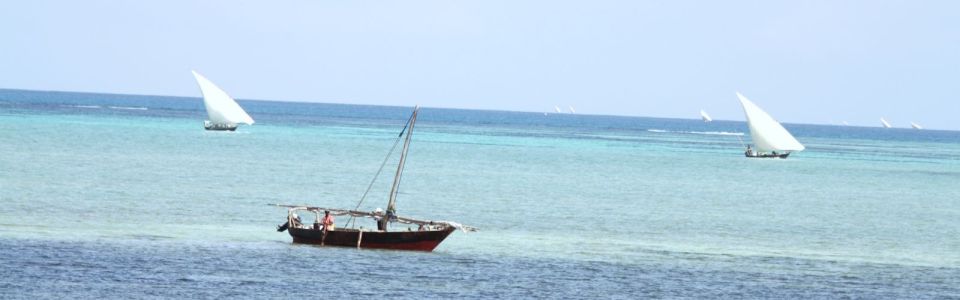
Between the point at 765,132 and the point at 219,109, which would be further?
the point at 219,109

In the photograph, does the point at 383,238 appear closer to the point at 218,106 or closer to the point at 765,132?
the point at 765,132

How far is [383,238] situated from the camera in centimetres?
4466

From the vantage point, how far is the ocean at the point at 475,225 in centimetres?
3797

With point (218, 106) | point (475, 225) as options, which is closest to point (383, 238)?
point (475, 225)

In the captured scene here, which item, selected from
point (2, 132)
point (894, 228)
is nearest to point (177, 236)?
point (894, 228)

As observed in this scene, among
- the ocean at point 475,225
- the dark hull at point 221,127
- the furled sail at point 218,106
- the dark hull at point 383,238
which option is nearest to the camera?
the ocean at point 475,225

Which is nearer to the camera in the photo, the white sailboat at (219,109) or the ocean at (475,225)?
the ocean at (475,225)

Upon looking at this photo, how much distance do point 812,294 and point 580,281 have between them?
571 cm

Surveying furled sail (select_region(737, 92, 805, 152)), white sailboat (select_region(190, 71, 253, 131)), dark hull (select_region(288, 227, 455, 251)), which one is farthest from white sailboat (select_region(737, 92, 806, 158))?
dark hull (select_region(288, 227, 455, 251))

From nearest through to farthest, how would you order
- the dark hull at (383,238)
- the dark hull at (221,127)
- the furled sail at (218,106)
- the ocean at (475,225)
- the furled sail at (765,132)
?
the ocean at (475,225) < the dark hull at (383,238) < the furled sail at (765,132) < the furled sail at (218,106) < the dark hull at (221,127)

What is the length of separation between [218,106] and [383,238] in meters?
99.1

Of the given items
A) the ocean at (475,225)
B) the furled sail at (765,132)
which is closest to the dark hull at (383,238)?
the ocean at (475,225)

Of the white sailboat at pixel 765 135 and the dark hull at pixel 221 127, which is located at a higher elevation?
the white sailboat at pixel 765 135

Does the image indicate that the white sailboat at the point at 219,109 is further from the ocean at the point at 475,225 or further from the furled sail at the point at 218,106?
the ocean at the point at 475,225
